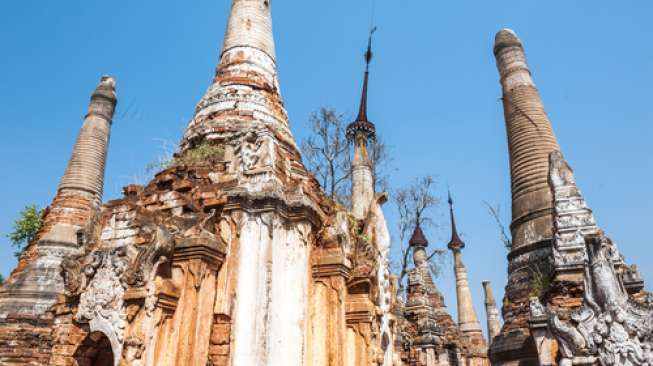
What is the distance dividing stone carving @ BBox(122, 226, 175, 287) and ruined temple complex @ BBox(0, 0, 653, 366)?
0.01 metres

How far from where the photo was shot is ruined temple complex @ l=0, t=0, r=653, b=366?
198 inches

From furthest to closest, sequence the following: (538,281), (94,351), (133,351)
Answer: (538,281), (94,351), (133,351)

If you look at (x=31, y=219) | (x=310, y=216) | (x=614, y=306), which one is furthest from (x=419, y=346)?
(x=31, y=219)

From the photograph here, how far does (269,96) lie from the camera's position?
7.67 meters

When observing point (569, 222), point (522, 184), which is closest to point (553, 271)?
point (569, 222)

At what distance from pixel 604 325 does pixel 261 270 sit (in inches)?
166

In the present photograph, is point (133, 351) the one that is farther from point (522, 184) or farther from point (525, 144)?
point (525, 144)

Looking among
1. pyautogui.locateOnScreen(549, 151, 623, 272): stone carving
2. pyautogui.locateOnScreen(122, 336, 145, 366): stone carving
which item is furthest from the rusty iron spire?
pyautogui.locateOnScreen(122, 336, 145, 366): stone carving

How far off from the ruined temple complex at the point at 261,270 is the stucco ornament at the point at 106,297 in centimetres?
2

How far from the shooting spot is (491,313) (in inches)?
880

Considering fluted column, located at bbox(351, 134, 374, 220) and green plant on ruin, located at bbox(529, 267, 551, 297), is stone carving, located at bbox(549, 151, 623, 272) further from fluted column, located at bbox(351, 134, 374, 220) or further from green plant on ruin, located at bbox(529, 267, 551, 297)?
fluted column, located at bbox(351, 134, 374, 220)

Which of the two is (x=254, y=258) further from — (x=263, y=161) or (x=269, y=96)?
(x=269, y=96)

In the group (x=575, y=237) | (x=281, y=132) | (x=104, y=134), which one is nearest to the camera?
(x=281, y=132)

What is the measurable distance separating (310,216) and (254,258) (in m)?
0.84
